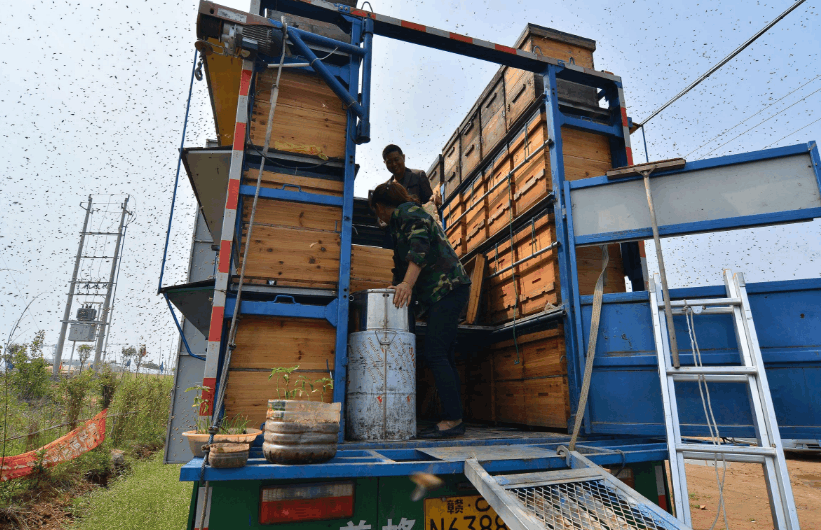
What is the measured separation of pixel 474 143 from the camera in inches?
263

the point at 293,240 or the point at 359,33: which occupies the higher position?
the point at 359,33

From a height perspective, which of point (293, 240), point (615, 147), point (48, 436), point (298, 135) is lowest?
point (48, 436)

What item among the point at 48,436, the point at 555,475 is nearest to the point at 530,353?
the point at 555,475

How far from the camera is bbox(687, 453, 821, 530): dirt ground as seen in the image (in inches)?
266

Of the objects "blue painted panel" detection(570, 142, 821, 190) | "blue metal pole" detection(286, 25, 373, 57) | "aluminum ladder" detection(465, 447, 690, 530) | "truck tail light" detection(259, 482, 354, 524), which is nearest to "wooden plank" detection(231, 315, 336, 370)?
"truck tail light" detection(259, 482, 354, 524)

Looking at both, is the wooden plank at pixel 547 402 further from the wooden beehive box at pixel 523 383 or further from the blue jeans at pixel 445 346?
the blue jeans at pixel 445 346

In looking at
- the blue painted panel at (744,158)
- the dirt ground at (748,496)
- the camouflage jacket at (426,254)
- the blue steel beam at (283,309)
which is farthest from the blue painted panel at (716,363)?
the dirt ground at (748,496)

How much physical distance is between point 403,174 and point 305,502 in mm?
3493

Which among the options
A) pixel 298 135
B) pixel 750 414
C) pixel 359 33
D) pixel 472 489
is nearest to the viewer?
pixel 472 489

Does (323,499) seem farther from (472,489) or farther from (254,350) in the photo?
(254,350)

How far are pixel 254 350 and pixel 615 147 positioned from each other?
4385mm

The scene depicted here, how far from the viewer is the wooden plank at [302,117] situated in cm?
404

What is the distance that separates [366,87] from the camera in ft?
14.0

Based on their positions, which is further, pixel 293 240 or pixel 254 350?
pixel 293 240
